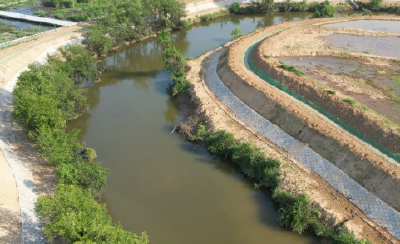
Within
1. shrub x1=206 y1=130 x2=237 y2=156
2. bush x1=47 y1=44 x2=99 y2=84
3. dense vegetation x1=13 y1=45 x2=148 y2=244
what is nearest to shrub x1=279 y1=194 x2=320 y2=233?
shrub x1=206 y1=130 x2=237 y2=156

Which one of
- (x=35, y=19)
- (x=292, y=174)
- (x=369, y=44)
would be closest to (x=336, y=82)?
(x=292, y=174)

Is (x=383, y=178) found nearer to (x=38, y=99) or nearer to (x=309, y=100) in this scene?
(x=309, y=100)

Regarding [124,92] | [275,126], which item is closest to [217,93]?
[275,126]

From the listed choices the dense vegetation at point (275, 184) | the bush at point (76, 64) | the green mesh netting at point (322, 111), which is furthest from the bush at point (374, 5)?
the bush at point (76, 64)

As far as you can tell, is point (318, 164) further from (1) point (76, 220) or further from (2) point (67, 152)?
(2) point (67, 152)

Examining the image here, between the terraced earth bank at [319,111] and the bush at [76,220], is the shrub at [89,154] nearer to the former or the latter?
the bush at [76,220]
